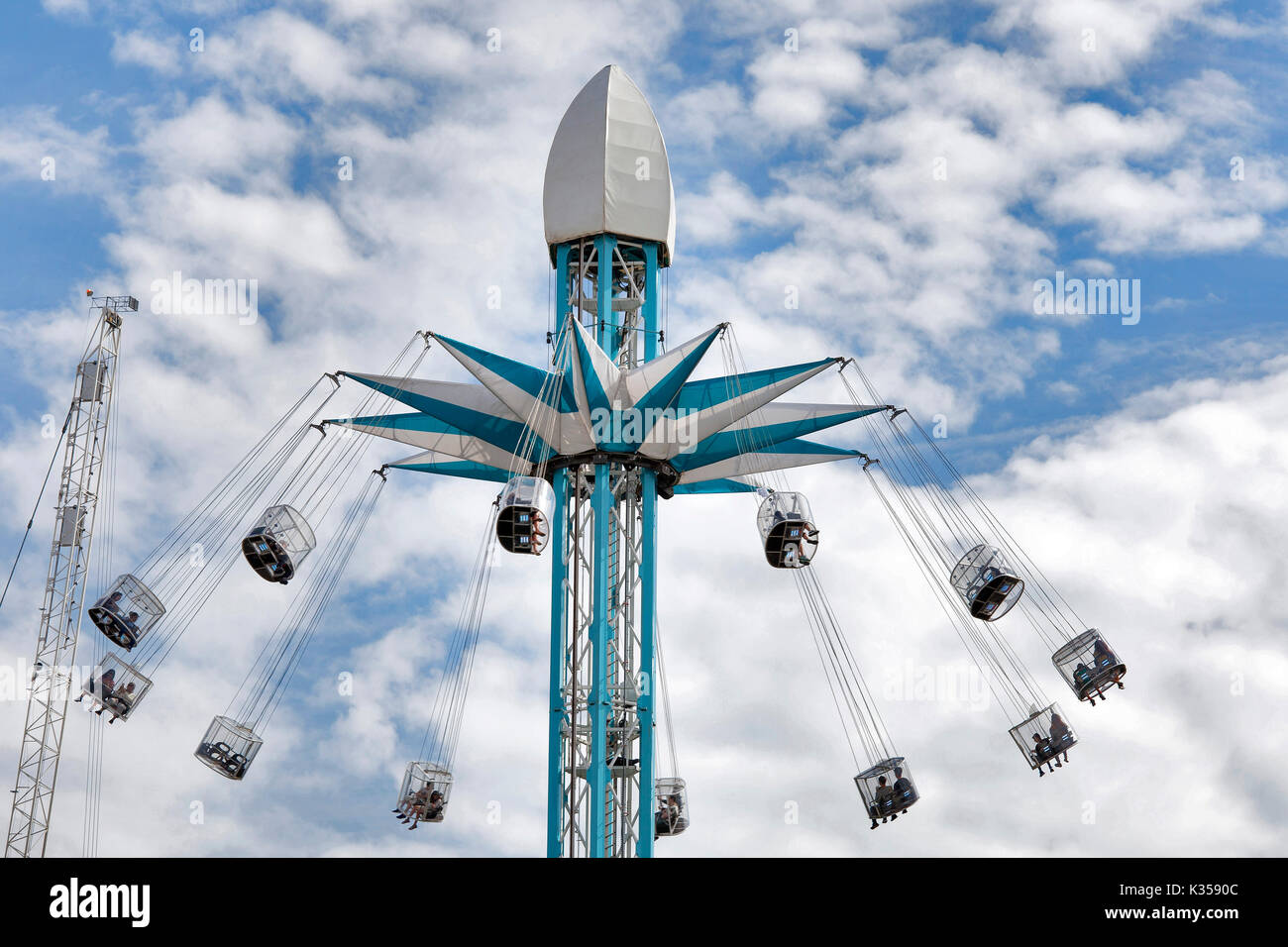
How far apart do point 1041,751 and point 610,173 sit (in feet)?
56.5

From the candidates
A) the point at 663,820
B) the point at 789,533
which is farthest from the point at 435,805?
the point at 789,533

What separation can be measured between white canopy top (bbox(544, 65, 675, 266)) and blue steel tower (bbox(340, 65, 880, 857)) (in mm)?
41

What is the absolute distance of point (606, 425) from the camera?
116ft

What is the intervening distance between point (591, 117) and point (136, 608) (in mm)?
16290

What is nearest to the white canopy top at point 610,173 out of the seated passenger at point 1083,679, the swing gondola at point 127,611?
the swing gondola at point 127,611

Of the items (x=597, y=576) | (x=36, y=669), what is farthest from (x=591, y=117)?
(x=36, y=669)

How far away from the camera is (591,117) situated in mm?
39250

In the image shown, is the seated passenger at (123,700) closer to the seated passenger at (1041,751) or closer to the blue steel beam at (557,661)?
the blue steel beam at (557,661)

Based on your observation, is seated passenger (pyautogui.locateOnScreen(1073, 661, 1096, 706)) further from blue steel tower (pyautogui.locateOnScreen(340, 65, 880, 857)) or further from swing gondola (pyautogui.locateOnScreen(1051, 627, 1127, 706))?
blue steel tower (pyautogui.locateOnScreen(340, 65, 880, 857))

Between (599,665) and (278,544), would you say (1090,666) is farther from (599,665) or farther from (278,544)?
(278,544)

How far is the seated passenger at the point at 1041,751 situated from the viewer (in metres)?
33.7
